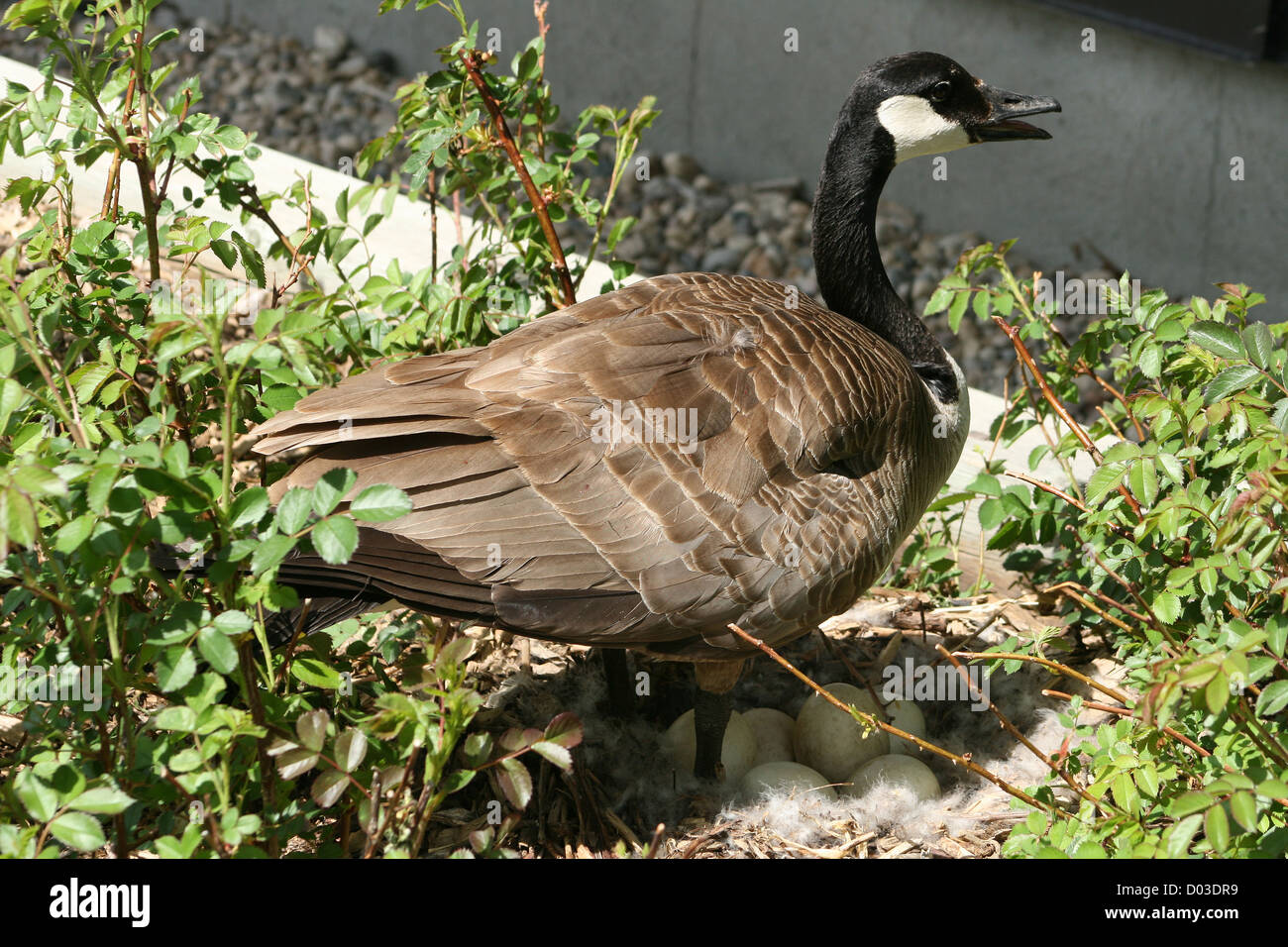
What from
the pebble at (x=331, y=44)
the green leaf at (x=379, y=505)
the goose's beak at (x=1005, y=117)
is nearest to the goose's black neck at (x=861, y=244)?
the goose's beak at (x=1005, y=117)

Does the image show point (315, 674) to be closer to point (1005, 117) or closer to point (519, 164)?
point (519, 164)

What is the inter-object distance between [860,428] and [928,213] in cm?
382

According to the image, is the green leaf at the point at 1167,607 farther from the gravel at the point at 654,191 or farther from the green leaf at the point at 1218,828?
the gravel at the point at 654,191

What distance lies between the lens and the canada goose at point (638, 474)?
2377mm

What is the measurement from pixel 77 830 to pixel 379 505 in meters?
0.58

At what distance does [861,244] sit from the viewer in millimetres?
3271

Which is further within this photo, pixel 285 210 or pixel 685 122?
pixel 685 122

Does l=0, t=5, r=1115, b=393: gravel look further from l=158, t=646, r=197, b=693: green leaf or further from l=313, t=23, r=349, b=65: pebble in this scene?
l=158, t=646, r=197, b=693: green leaf

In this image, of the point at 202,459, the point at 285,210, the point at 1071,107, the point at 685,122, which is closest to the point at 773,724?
the point at 202,459

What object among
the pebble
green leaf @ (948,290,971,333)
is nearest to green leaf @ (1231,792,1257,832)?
green leaf @ (948,290,971,333)

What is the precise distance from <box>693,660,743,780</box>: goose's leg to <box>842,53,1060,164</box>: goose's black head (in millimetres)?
1459

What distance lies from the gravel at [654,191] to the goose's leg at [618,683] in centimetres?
295

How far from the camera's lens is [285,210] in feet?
13.2
